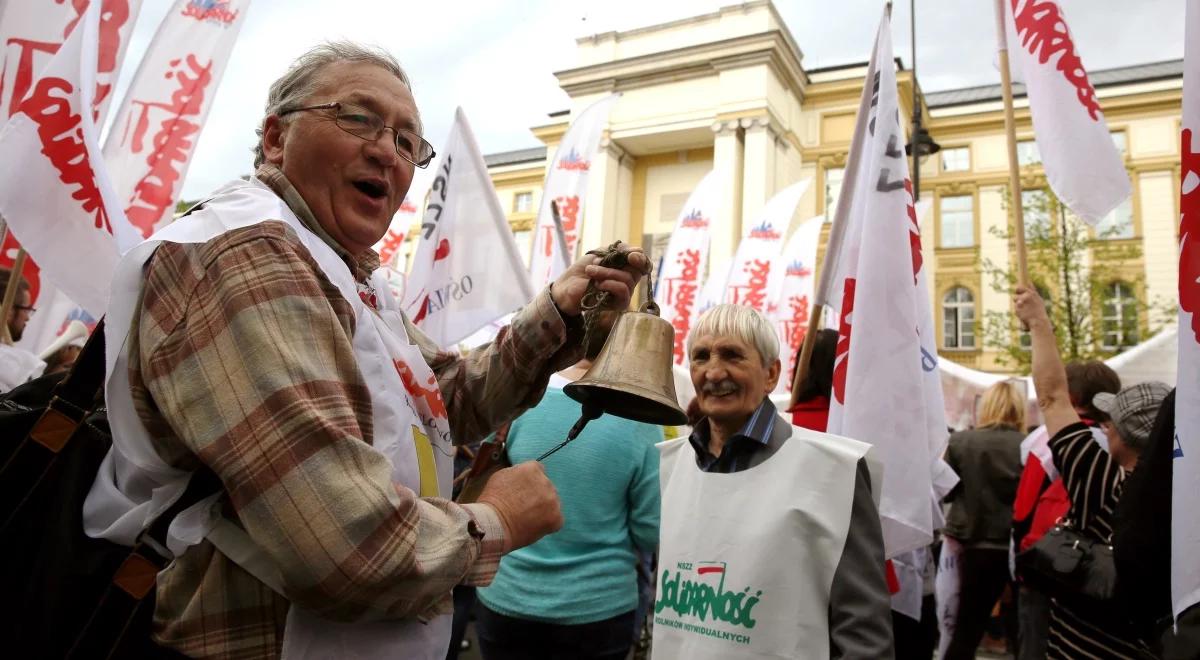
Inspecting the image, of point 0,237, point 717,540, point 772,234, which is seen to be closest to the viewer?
point 717,540

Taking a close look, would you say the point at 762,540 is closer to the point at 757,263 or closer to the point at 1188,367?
the point at 1188,367

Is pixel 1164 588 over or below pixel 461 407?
below

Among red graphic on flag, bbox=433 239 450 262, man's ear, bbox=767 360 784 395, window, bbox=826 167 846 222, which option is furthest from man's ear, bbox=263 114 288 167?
window, bbox=826 167 846 222

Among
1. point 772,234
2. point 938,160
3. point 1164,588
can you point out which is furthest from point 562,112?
point 1164,588

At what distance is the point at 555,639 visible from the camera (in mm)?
3057

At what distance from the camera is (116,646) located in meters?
1.21

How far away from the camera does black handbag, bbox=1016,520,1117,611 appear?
2.64 metres

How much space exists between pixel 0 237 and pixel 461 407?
3253 millimetres

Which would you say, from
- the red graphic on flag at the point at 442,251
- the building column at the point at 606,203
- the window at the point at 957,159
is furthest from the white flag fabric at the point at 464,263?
the window at the point at 957,159

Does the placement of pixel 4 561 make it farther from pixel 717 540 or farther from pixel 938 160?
pixel 938 160

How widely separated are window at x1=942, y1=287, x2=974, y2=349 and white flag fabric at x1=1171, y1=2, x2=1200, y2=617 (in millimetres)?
30565

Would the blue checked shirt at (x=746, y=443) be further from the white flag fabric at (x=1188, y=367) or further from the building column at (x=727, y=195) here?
the building column at (x=727, y=195)

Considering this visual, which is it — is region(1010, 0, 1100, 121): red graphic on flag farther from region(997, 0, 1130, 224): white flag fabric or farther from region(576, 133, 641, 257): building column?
region(576, 133, 641, 257): building column

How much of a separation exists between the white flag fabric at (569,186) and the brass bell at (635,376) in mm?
6797
